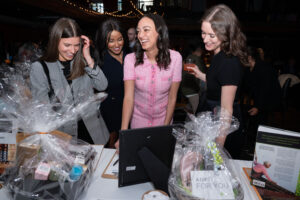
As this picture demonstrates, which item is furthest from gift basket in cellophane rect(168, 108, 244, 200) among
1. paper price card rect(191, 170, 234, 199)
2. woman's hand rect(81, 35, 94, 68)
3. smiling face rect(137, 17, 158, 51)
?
woman's hand rect(81, 35, 94, 68)

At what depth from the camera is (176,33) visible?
41.3 ft

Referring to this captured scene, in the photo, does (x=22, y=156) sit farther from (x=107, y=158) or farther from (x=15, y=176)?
(x=107, y=158)

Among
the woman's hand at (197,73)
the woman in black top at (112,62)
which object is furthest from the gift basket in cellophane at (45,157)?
the woman's hand at (197,73)

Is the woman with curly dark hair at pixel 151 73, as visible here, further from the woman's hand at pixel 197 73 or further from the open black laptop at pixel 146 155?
the open black laptop at pixel 146 155

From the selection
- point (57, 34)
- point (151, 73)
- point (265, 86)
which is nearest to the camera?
point (57, 34)

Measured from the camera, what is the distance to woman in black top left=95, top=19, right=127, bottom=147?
199 cm

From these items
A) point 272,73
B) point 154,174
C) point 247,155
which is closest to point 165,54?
point 154,174

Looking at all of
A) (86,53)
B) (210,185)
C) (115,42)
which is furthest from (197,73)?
(210,185)

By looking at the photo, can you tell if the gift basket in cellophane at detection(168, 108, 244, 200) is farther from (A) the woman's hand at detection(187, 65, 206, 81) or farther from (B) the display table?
(A) the woman's hand at detection(187, 65, 206, 81)

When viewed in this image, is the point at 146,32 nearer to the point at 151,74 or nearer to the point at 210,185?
the point at 151,74

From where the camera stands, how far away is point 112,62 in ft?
6.71

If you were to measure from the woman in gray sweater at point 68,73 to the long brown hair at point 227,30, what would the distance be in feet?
2.88

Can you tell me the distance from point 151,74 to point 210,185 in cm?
95

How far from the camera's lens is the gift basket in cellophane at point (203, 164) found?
92cm
